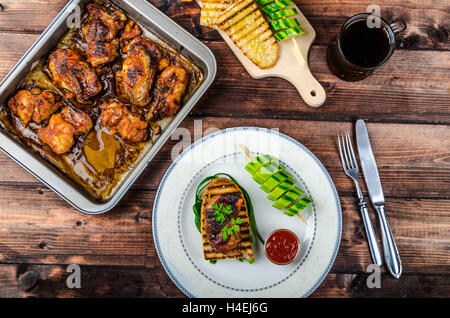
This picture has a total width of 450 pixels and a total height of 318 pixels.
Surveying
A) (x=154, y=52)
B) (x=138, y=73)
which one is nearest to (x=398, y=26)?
(x=154, y=52)

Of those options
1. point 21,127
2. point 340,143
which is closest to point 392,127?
point 340,143

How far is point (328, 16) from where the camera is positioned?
2.53m

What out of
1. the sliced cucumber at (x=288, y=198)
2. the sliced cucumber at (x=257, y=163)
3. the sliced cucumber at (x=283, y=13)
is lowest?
the sliced cucumber at (x=288, y=198)

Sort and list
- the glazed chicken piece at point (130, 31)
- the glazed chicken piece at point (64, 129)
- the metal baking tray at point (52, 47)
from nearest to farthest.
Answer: the metal baking tray at point (52, 47) → the glazed chicken piece at point (64, 129) → the glazed chicken piece at point (130, 31)

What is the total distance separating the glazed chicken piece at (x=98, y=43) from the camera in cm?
238

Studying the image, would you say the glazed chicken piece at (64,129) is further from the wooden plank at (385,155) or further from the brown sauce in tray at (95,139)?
the wooden plank at (385,155)

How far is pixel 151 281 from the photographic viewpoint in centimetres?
249

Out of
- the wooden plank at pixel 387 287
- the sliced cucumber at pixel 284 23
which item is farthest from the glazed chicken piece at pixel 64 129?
the wooden plank at pixel 387 287

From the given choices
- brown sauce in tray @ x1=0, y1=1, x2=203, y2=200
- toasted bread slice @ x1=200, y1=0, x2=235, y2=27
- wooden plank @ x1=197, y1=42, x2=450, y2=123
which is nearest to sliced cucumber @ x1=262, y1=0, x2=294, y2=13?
toasted bread slice @ x1=200, y1=0, x2=235, y2=27

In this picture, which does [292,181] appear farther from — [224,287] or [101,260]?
[101,260]

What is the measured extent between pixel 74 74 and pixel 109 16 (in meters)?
0.46

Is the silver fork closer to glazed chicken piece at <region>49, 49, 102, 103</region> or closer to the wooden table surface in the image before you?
the wooden table surface

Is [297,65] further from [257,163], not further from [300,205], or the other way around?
[300,205]

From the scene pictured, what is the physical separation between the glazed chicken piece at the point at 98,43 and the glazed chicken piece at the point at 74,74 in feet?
0.25
